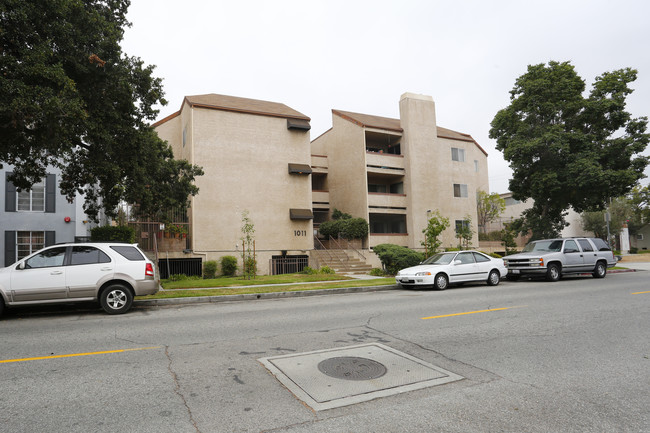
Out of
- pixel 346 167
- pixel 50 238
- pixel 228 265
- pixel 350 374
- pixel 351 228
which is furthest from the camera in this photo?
pixel 346 167

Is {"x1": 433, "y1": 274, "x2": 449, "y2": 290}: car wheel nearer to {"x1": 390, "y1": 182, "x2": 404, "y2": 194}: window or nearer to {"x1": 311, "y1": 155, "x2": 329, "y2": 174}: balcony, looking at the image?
{"x1": 390, "y1": 182, "x2": 404, "y2": 194}: window

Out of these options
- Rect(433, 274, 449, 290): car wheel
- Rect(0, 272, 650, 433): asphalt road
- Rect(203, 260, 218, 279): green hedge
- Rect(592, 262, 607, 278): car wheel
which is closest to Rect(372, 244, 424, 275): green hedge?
Rect(433, 274, 449, 290): car wheel

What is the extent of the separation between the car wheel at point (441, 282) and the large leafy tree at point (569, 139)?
35.7 feet

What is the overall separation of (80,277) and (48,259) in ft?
2.93

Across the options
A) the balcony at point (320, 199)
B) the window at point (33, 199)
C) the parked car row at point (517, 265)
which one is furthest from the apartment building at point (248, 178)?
the parked car row at point (517, 265)

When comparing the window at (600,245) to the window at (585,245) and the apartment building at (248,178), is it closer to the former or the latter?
the window at (585,245)

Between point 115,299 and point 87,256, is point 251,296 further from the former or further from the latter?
point 87,256

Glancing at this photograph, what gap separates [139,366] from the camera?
5270 mm

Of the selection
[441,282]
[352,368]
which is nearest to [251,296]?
[441,282]

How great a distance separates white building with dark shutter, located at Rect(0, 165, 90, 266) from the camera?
62.4 feet

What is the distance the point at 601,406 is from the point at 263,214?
22023 millimetres

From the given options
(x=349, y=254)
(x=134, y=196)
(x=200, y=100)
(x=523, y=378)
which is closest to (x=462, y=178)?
(x=349, y=254)

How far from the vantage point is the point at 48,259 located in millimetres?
9711

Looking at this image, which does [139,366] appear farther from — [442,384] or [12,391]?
[442,384]
